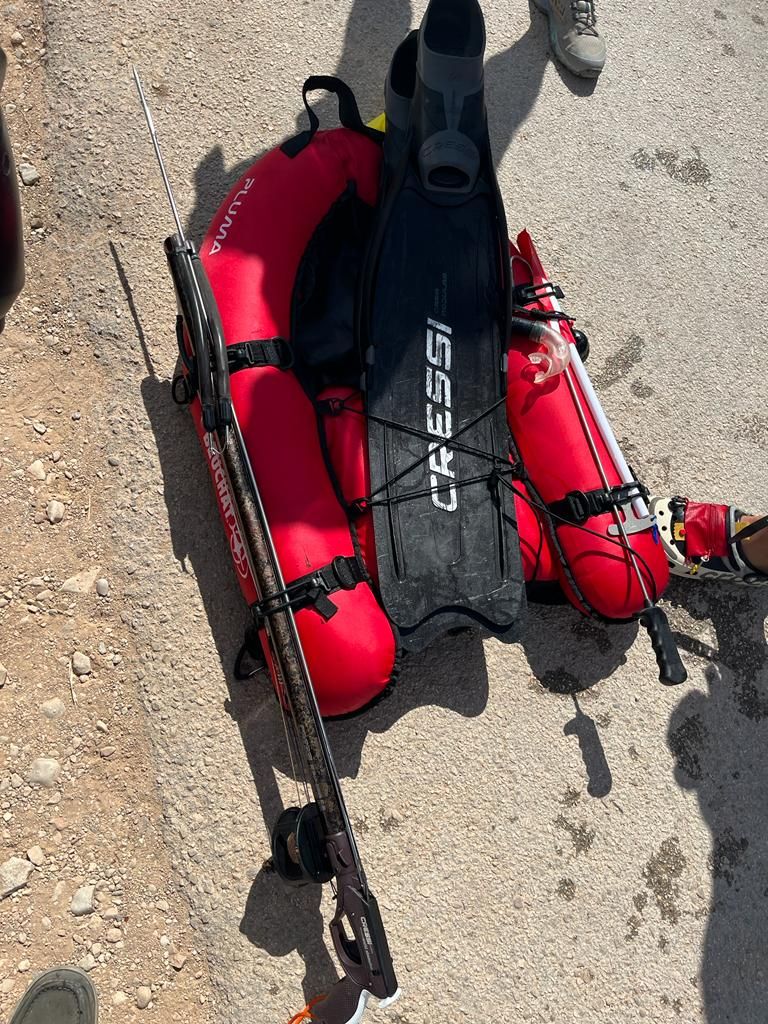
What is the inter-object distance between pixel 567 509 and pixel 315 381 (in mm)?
822

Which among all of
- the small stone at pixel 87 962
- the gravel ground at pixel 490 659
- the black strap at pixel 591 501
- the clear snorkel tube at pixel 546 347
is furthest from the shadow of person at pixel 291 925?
the clear snorkel tube at pixel 546 347

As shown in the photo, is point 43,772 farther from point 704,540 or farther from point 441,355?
point 704,540

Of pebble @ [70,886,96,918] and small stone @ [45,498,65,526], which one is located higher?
small stone @ [45,498,65,526]

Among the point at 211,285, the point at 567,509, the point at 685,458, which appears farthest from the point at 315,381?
the point at 685,458

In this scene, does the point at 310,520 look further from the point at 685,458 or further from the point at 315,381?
the point at 685,458

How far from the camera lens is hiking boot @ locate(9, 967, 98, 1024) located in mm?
1863

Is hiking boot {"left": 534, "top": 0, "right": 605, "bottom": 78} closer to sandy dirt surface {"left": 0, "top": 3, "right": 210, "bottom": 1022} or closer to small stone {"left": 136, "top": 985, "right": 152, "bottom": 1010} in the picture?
sandy dirt surface {"left": 0, "top": 3, "right": 210, "bottom": 1022}

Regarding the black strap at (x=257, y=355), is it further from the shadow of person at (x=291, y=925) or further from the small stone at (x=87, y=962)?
the small stone at (x=87, y=962)

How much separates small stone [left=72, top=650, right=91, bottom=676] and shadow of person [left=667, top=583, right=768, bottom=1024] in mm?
1788

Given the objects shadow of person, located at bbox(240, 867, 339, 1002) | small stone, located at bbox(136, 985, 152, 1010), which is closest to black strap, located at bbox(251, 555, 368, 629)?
shadow of person, located at bbox(240, 867, 339, 1002)

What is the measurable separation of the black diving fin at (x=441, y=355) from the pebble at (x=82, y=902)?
1062 mm

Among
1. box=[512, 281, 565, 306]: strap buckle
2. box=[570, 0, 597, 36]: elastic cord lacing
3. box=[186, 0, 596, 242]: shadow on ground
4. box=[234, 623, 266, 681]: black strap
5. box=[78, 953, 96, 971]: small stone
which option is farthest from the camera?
box=[570, 0, 597, 36]: elastic cord lacing

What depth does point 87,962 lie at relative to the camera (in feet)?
6.48

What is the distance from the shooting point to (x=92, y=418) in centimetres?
230
